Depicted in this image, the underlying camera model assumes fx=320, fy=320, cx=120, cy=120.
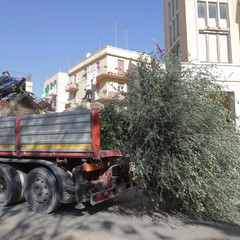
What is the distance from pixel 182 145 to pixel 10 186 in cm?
388

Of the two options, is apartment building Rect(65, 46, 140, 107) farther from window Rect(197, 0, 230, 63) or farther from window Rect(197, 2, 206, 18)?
window Rect(197, 0, 230, 63)

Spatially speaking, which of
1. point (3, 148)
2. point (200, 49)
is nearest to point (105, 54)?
point (200, 49)

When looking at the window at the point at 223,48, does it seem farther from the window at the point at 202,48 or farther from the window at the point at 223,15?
the window at the point at 202,48

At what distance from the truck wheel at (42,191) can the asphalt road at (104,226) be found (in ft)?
0.58

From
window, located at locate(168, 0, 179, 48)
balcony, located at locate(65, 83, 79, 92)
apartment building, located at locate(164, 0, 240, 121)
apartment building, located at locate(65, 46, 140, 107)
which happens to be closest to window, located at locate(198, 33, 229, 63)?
apartment building, located at locate(164, 0, 240, 121)

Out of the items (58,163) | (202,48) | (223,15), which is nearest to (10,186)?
(58,163)

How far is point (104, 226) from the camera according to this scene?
5703mm

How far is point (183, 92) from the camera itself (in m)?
6.23

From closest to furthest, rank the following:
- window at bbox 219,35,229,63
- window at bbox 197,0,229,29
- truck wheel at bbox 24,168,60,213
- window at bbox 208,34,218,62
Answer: truck wheel at bbox 24,168,60,213 → window at bbox 208,34,218,62 → window at bbox 219,35,229,63 → window at bbox 197,0,229,29

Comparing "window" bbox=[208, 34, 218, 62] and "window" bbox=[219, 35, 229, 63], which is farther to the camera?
"window" bbox=[219, 35, 229, 63]

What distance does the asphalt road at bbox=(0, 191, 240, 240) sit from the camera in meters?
5.20

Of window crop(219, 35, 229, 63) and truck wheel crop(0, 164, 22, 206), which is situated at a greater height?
window crop(219, 35, 229, 63)

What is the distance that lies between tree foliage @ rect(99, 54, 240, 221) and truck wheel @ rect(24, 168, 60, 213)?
1657 mm

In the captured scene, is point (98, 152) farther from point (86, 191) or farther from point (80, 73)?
point (80, 73)
